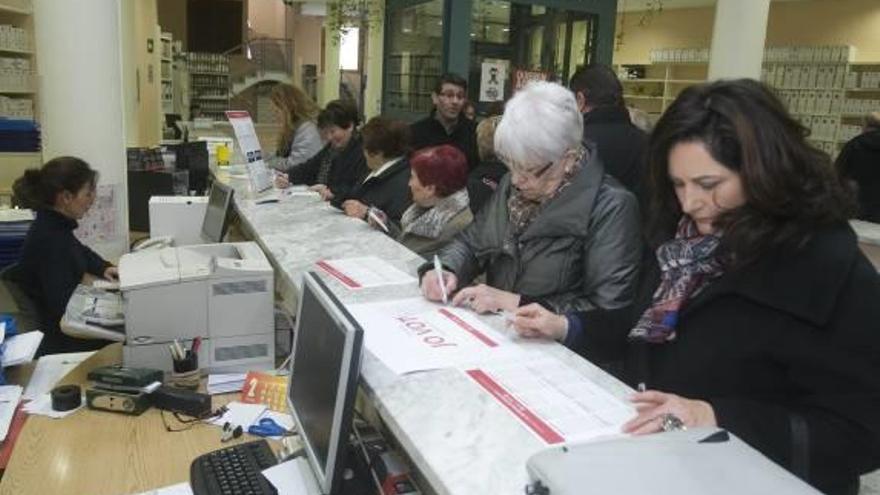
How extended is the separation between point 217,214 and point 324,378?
239 cm

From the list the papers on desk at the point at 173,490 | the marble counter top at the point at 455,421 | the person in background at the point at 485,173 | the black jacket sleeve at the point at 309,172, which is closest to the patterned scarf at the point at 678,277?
the marble counter top at the point at 455,421

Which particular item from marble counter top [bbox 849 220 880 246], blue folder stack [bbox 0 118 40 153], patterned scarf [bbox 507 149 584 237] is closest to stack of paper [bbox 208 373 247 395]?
patterned scarf [bbox 507 149 584 237]

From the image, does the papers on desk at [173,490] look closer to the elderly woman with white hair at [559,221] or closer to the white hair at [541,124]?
the elderly woman with white hair at [559,221]

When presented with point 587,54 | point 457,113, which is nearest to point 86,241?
point 457,113

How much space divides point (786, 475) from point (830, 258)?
1.48 feet

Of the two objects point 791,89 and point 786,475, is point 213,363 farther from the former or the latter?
point 791,89

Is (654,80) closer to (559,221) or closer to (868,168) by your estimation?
(868,168)

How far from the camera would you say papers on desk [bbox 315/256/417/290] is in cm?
189

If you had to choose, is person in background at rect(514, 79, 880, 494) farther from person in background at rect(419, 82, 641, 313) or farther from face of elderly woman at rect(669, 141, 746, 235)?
person in background at rect(419, 82, 641, 313)

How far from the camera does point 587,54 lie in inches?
228

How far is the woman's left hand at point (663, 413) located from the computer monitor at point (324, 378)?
1.46 ft

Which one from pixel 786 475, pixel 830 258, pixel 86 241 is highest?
pixel 830 258

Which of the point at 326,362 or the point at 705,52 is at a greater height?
the point at 705,52

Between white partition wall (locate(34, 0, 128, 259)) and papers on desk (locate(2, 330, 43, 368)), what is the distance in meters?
1.49
